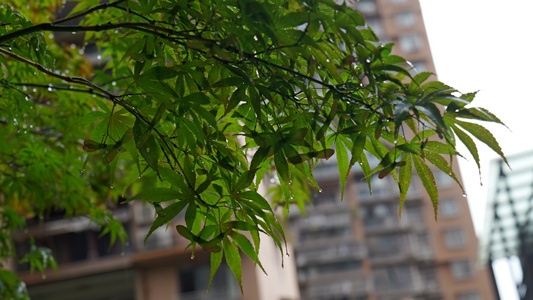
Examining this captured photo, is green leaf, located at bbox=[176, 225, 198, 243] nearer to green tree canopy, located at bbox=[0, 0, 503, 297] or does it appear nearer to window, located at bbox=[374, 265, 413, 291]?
green tree canopy, located at bbox=[0, 0, 503, 297]

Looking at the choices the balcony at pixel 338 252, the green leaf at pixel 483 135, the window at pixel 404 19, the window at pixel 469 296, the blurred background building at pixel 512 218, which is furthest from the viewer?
the window at pixel 404 19

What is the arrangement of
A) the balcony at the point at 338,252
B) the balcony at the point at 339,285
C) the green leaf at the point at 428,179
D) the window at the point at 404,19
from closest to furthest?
the green leaf at the point at 428,179 < the balcony at the point at 339,285 < the balcony at the point at 338,252 < the window at the point at 404,19

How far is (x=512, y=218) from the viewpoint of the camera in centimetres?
859

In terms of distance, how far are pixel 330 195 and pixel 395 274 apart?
168 inches

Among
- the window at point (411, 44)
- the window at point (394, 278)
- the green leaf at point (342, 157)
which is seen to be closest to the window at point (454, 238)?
the window at point (394, 278)

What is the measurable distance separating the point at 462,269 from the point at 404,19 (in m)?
11.0

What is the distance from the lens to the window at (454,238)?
2636 cm

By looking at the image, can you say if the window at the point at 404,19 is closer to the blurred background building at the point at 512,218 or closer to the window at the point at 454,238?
the window at the point at 454,238

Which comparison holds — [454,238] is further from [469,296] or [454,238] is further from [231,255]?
[231,255]

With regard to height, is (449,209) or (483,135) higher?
(449,209)

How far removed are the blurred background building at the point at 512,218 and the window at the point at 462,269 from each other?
16.2 m

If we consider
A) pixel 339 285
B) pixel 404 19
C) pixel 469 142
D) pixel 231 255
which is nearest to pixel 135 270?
pixel 231 255

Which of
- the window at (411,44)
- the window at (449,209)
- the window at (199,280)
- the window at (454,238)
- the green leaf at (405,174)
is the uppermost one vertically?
the window at (411,44)

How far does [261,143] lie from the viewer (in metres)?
1.09
